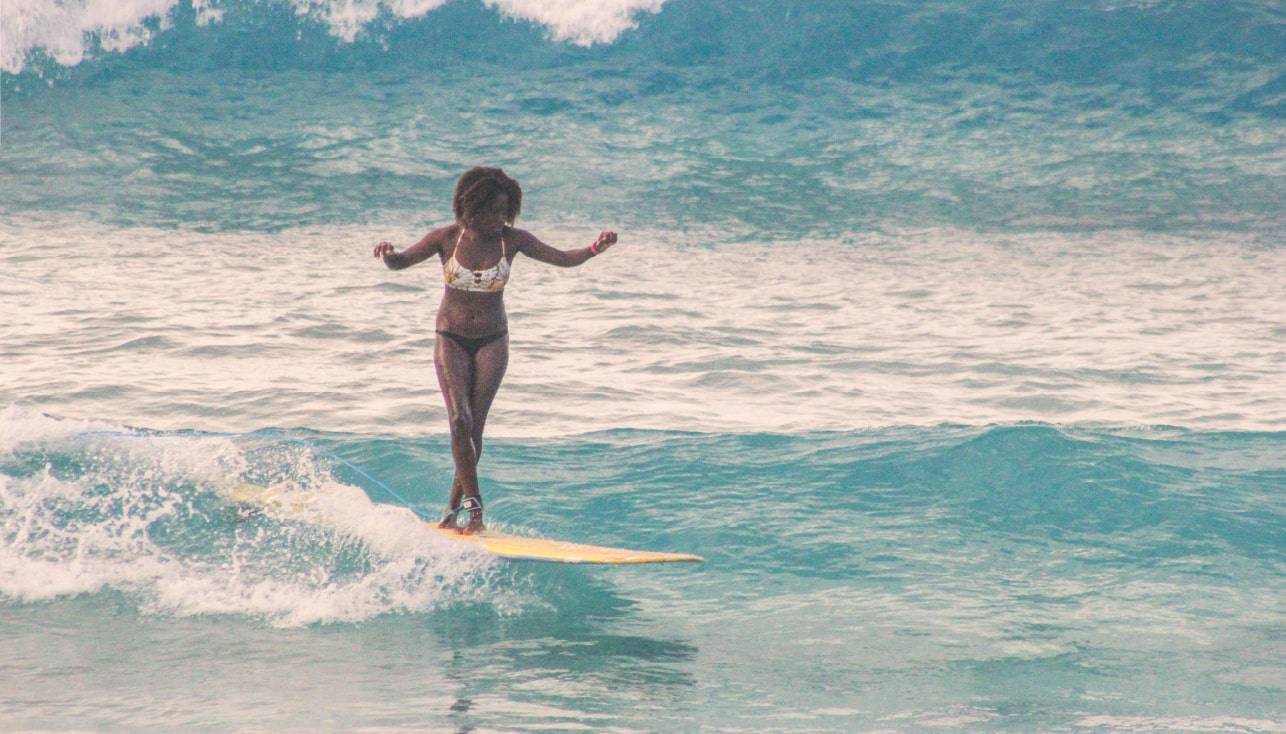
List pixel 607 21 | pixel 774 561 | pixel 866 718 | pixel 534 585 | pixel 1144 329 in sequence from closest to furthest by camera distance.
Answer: pixel 866 718 < pixel 534 585 < pixel 774 561 < pixel 1144 329 < pixel 607 21

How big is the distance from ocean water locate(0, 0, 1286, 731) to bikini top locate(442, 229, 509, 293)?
41.0 inches

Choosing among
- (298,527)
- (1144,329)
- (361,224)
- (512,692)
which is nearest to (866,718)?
(512,692)

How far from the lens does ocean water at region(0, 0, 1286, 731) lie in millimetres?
4570

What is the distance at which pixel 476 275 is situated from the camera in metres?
5.57

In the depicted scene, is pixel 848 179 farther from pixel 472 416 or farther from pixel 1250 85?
pixel 472 416

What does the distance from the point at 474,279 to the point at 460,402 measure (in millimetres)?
496

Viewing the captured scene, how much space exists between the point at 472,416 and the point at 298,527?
103cm

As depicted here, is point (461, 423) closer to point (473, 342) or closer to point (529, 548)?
point (473, 342)

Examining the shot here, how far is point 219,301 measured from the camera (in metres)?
11.6

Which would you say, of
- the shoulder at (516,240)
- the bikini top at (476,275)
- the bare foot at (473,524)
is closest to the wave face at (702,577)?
the bare foot at (473,524)

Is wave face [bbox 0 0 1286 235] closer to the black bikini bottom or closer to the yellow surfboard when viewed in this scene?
the black bikini bottom

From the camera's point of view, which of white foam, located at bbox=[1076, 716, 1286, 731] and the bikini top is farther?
the bikini top

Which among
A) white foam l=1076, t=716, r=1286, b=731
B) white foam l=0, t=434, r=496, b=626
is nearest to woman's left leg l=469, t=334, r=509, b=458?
white foam l=0, t=434, r=496, b=626

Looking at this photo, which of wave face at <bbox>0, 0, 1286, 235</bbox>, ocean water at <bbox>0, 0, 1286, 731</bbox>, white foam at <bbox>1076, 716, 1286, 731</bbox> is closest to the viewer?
white foam at <bbox>1076, 716, 1286, 731</bbox>
